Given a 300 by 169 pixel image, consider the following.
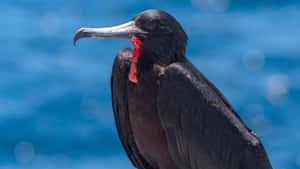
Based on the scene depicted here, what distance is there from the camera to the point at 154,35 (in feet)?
8.78

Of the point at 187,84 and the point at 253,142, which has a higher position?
the point at 187,84

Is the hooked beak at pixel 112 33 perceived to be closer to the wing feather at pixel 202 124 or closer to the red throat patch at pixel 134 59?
the red throat patch at pixel 134 59

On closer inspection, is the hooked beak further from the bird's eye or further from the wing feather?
the wing feather

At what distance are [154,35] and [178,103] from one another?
303mm

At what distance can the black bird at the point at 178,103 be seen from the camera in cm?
265

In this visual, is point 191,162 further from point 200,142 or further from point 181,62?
point 181,62

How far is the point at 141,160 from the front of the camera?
3.06 metres

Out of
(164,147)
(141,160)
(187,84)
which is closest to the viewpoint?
(187,84)

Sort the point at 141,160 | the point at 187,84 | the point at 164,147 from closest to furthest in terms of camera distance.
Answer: the point at 187,84 < the point at 164,147 < the point at 141,160

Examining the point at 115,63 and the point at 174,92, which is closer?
the point at 174,92

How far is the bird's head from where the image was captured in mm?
2666

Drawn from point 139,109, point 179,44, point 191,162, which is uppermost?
point 179,44

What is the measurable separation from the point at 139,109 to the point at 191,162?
0.32 metres

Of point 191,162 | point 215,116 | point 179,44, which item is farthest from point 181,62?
point 191,162
